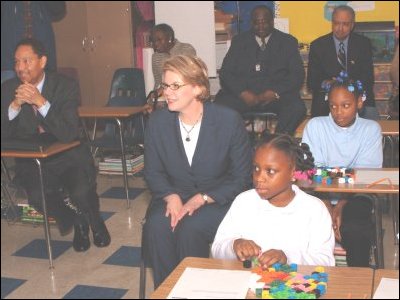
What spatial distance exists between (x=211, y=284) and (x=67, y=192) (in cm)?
199

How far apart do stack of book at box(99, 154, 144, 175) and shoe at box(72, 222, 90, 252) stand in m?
1.31

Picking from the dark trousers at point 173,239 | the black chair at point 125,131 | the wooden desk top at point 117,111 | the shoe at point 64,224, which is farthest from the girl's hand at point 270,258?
the black chair at point 125,131

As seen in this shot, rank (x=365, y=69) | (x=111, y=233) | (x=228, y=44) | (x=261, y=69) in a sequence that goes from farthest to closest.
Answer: (x=228, y=44) → (x=261, y=69) → (x=365, y=69) → (x=111, y=233)

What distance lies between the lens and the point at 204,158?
93.5 inches

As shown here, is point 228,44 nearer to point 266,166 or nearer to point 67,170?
point 67,170

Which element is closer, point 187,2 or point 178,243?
point 187,2

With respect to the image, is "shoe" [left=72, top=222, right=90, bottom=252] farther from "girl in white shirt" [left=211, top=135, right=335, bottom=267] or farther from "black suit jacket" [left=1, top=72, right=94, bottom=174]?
"girl in white shirt" [left=211, top=135, right=335, bottom=267]

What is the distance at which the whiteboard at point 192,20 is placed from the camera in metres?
1.24

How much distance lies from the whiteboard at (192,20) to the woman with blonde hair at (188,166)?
242mm

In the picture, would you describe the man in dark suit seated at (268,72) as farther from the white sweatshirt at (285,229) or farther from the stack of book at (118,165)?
the white sweatshirt at (285,229)

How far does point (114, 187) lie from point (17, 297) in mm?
3064

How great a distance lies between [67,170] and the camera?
3156mm

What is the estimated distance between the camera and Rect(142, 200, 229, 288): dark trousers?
7.57 feet

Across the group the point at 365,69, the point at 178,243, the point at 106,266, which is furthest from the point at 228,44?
the point at 178,243
